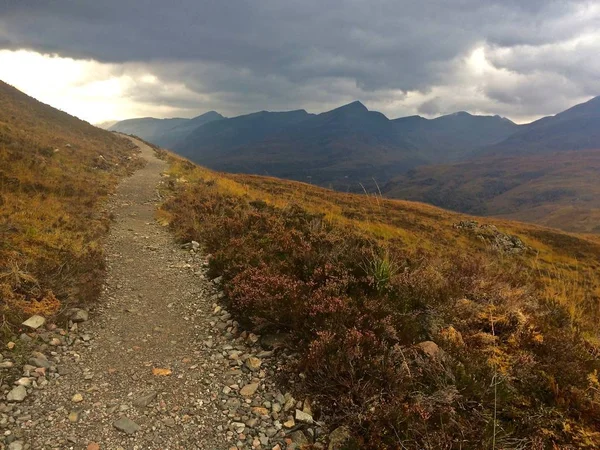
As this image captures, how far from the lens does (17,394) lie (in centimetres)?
440

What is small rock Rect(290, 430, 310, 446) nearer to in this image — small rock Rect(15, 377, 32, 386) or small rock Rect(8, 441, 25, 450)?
small rock Rect(8, 441, 25, 450)

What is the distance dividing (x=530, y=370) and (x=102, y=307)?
708 centimetres

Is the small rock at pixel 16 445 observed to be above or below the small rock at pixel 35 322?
below

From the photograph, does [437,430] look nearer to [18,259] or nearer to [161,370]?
[161,370]

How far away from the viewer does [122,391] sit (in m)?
4.76

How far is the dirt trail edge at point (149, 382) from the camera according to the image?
4094 mm

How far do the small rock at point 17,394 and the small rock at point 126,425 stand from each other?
49.4 inches

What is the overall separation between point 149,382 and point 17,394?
148 centimetres

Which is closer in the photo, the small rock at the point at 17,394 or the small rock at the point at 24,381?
the small rock at the point at 17,394

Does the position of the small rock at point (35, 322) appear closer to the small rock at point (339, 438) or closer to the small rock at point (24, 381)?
the small rock at point (24, 381)

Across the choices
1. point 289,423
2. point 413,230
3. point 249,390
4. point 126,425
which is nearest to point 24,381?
point 126,425

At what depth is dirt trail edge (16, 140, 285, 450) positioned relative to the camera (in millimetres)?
4094

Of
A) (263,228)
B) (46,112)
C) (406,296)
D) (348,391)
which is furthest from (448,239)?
(46,112)

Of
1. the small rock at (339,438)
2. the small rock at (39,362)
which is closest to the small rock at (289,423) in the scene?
the small rock at (339,438)
